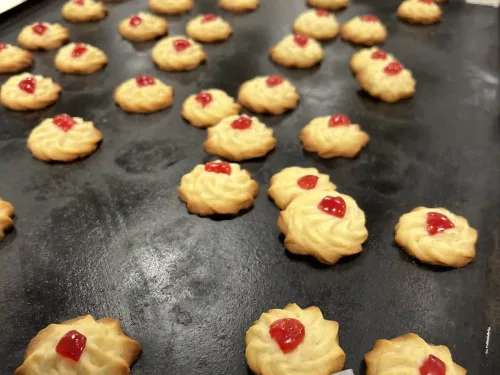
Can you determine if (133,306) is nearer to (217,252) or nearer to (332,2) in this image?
(217,252)

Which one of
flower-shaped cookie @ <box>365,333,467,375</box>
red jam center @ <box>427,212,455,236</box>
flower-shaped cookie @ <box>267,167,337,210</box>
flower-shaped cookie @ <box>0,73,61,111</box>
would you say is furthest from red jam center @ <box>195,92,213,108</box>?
flower-shaped cookie @ <box>365,333,467,375</box>

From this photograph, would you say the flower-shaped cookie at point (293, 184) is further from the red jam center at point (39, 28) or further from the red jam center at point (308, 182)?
the red jam center at point (39, 28)

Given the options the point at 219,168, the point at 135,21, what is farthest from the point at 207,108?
the point at 135,21

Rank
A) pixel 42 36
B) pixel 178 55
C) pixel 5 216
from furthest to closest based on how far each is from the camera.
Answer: pixel 42 36 → pixel 178 55 → pixel 5 216

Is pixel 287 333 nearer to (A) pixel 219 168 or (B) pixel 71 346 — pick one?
(B) pixel 71 346

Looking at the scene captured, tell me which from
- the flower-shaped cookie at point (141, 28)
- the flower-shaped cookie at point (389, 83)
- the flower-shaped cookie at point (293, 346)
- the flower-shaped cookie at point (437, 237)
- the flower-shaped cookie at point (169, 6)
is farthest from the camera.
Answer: the flower-shaped cookie at point (169, 6)

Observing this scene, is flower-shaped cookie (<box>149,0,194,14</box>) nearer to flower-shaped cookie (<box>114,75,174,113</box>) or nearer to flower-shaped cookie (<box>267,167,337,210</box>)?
flower-shaped cookie (<box>114,75,174,113</box>)

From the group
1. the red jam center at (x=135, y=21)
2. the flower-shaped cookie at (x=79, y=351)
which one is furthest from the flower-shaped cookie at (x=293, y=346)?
the red jam center at (x=135, y=21)

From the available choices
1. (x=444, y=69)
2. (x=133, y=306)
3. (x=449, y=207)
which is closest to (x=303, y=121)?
(x=449, y=207)
